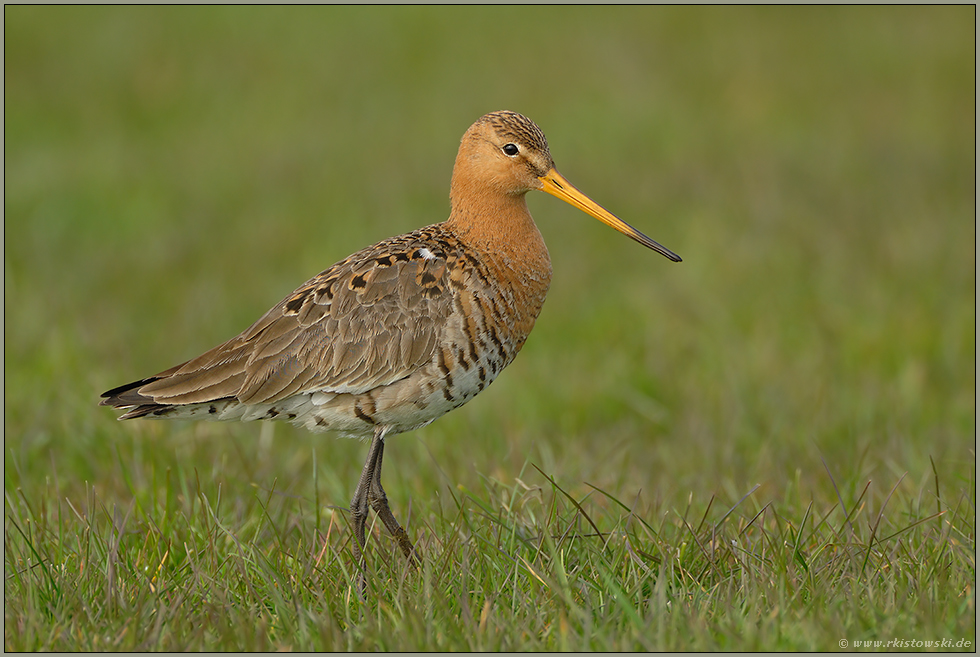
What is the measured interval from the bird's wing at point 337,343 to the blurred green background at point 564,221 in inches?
30.8

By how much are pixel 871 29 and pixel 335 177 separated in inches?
350

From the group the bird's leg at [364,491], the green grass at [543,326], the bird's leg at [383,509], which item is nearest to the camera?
the green grass at [543,326]

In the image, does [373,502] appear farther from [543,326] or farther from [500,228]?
[543,326]

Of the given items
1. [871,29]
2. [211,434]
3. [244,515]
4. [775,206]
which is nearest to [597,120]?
[775,206]

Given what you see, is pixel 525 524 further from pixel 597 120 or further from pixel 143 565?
pixel 597 120

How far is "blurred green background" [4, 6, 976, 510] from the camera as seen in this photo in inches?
263

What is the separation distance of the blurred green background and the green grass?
0.15 feet

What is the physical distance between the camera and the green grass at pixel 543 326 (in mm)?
4043

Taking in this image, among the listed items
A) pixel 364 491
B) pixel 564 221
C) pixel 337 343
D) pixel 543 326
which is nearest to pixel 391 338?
pixel 337 343

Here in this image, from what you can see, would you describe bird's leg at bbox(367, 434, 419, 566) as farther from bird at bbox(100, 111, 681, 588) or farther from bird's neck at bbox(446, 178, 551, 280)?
bird's neck at bbox(446, 178, 551, 280)

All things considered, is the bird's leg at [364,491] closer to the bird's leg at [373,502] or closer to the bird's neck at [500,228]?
the bird's leg at [373,502]

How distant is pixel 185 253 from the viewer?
10.3 meters

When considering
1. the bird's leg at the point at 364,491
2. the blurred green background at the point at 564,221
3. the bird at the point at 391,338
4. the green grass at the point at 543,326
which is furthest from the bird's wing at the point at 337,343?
the blurred green background at the point at 564,221

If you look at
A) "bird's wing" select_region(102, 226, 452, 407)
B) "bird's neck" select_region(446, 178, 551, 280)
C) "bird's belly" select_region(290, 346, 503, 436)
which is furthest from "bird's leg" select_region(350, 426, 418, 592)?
"bird's neck" select_region(446, 178, 551, 280)
